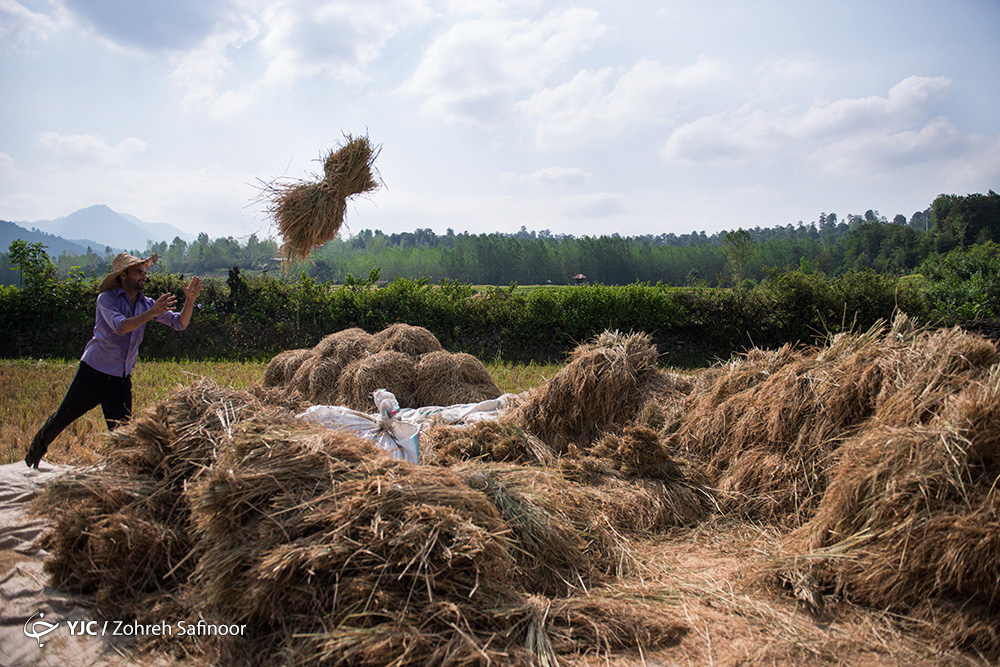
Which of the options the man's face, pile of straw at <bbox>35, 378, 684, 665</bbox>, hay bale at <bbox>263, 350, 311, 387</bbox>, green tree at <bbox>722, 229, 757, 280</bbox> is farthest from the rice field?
green tree at <bbox>722, 229, 757, 280</bbox>

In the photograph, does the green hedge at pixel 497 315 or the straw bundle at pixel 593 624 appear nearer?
the straw bundle at pixel 593 624

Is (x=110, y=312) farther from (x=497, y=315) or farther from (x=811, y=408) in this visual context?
(x=497, y=315)

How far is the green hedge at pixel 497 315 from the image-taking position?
1468cm

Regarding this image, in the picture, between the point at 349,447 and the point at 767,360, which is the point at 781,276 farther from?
the point at 349,447

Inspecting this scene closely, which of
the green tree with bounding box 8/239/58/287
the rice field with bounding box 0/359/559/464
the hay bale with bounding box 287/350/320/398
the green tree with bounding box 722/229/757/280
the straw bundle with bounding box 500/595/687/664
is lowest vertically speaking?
the straw bundle with bounding box 500/595/687/664

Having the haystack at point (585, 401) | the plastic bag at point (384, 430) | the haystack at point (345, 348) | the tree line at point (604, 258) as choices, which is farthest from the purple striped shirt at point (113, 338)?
the tree line at point (604, 258)

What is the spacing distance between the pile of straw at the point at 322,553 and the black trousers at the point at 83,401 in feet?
5.00

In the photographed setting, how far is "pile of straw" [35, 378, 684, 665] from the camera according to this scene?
2471 millimetres

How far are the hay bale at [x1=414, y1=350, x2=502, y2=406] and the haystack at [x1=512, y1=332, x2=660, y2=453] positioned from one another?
6.64 feet

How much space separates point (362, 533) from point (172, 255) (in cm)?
9571

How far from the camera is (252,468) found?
2861 millimetres

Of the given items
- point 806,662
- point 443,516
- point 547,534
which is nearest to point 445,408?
point 547,534

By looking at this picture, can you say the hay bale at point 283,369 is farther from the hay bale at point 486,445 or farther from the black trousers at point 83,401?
the hay bale at point 486,445

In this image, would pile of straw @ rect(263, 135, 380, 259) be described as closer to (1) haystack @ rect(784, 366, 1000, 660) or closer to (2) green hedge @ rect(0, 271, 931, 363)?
(1) haystack @ rect(784, 366, 1000, 660)
